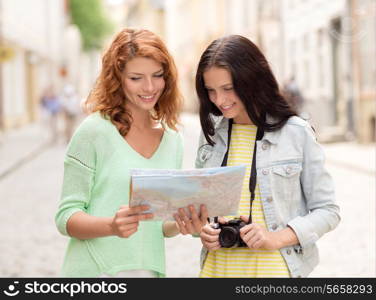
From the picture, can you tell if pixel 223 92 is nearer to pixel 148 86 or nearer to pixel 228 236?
pixel 148 86

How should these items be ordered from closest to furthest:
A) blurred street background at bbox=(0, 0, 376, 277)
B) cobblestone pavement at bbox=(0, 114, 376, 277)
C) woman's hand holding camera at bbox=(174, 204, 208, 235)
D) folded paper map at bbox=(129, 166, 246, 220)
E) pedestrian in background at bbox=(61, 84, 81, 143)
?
folded paper map at bbox=(129, 166, 246, 220) → woman's hand holding camera at bbox=(174, 204, 208, 235) → cobblestone pavement at bbox=(0, 114, 376, 277) → blurred street background at bbox=(0, 0, 376, 277) → pedestrian in background at bbox=(61, 84, 81, 143)

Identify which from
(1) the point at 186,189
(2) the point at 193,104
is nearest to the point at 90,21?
(2) the point at 193,104

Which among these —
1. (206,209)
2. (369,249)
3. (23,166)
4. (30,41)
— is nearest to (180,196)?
A: (206,209)

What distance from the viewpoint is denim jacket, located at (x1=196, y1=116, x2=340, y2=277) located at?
106 inches

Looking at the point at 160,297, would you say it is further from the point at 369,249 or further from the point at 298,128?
the point at 369,249

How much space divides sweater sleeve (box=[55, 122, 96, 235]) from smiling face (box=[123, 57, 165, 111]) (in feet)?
0.74

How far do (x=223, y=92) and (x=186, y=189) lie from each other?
0.43 m

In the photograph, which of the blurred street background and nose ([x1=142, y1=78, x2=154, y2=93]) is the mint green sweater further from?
the blurred street background

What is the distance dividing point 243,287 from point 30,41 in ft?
122

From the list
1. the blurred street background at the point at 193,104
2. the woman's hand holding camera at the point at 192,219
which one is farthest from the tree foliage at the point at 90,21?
the woman's hand holding camera at the point at 192,219

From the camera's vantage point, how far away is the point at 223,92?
2693mm

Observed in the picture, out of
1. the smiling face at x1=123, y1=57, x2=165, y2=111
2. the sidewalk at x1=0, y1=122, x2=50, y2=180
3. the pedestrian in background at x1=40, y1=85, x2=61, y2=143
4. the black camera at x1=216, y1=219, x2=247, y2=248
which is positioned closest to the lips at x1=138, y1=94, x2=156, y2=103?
the smiling face at x1=123, y1=57, x2=165, y2=111

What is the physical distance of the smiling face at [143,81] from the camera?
281cm

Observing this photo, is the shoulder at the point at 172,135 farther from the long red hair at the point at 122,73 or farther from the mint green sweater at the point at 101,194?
the mint green sweater at the point at 101,194
